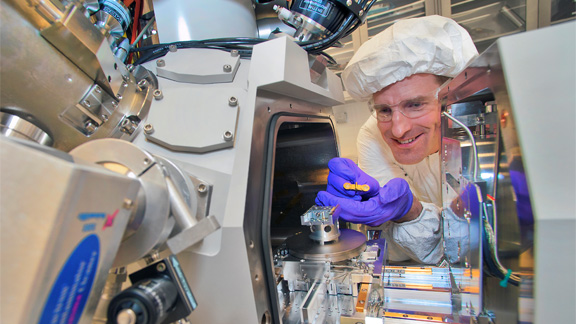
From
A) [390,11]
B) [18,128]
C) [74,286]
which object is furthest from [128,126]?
[390,11]

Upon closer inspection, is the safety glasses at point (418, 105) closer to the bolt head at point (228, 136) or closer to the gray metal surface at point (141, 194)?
the bolt head at point (228, 136)

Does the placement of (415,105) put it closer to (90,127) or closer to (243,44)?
(243,44)

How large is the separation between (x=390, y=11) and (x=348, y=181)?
188 centimetres

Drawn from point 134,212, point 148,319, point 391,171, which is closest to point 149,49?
point 134,212

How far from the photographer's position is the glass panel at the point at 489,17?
2.23 metres

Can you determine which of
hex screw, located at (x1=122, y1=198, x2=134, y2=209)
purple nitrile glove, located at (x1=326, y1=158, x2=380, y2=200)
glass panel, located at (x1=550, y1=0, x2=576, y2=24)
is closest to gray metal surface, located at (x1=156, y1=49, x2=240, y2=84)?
hex screw, located at (x1=122, y1=198, x2=134, y2=209)

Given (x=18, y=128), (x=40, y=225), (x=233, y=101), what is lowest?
(x=40, y=225)

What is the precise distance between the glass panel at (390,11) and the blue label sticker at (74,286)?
2.57m

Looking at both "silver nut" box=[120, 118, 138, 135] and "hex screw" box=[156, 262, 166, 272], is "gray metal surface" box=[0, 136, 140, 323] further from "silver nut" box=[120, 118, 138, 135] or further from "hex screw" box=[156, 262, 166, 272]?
"silver nut" box=[120, 118, 138, 135]

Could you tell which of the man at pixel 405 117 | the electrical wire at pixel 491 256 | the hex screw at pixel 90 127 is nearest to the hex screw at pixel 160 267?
the hex screw at pixel 90 127

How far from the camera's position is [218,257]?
0.54 m

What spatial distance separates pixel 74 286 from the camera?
31cm

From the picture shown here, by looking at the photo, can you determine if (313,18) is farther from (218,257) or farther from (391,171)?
(391,171)

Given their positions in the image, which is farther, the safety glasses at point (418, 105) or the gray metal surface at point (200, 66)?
the safety glasses at point (418, 105)
